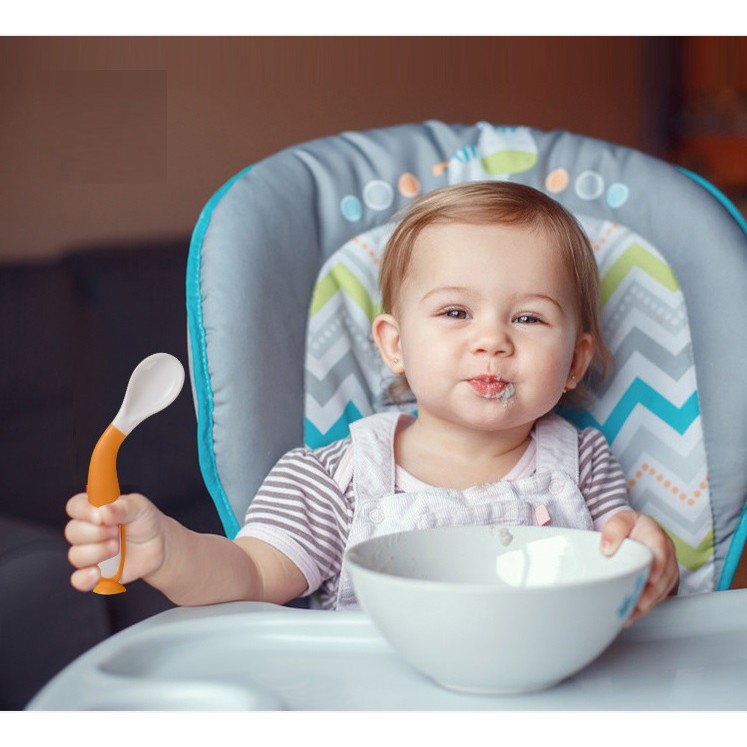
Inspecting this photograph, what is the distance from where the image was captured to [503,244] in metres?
0.89

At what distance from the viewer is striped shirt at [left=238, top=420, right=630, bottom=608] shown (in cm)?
86

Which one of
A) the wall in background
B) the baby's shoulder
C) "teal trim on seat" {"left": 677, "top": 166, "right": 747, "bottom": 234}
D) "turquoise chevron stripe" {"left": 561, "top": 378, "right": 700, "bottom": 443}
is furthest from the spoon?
the wall in background

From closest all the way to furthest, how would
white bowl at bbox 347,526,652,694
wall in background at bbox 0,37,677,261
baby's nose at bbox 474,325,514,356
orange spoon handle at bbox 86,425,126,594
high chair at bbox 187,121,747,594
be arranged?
white bowl at bbox 347,526,652,694 → orange spoon handle at bbox 86,425,126,594 → baby's nose at bbox 474,325,514,356 → high chair at bbox 187,121,747,594 → wall in background at bbox 0,37,677,261

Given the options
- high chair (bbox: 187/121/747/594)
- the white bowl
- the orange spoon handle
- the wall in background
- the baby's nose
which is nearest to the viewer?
the white bowl

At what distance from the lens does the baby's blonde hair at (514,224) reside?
0.92 m

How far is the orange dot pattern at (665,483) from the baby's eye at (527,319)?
206mm

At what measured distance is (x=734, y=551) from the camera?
97cm

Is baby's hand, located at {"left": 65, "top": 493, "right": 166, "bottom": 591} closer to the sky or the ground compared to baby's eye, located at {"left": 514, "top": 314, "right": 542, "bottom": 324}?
closer to the ground

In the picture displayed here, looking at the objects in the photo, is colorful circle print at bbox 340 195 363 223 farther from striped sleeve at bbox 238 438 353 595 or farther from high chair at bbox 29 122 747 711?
striped sleeve at bbox 238 438 353 595

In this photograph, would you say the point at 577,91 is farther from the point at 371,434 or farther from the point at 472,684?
the point at 472,684
